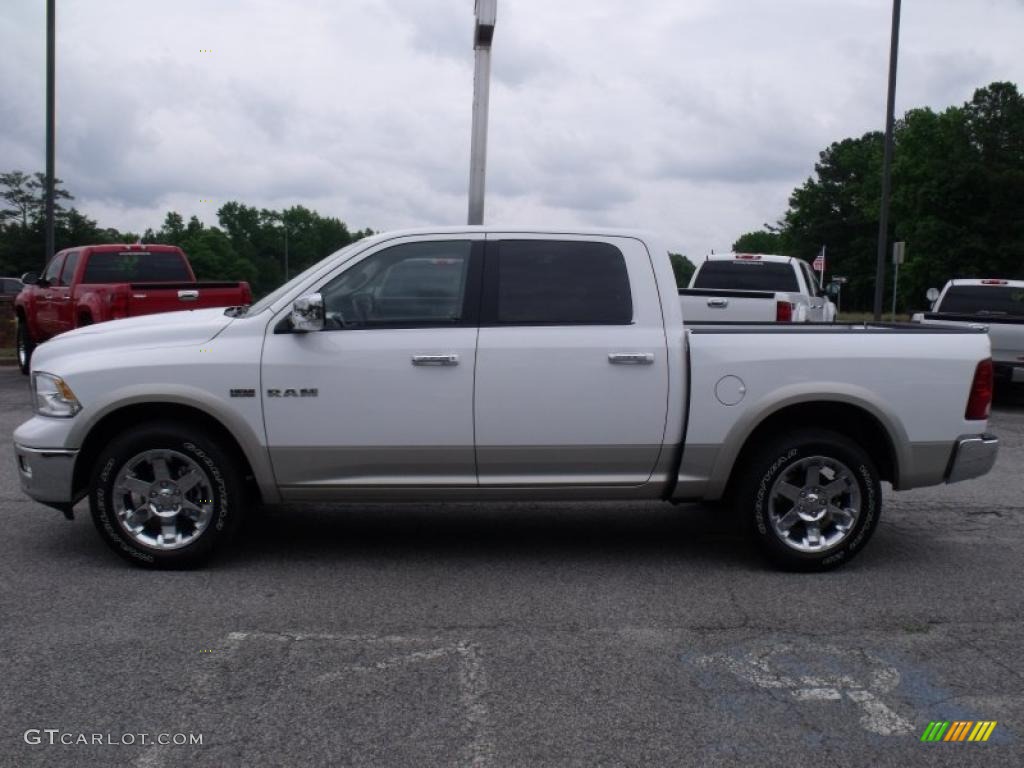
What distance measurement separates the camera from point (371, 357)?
229 inches

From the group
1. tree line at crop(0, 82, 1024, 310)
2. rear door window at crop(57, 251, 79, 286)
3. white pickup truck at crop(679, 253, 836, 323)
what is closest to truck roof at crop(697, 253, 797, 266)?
white pickup truck at crop(679, 253, 836, 323)

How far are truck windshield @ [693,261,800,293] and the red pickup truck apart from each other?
7800mm

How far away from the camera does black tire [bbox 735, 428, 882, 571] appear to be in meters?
5.98

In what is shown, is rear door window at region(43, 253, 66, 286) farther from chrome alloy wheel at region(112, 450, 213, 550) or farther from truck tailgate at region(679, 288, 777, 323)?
chrome alloy wheel at region(112, 450, 213, 550)

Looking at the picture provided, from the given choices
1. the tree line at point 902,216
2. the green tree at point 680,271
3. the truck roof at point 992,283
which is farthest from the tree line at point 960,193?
the truck roof at point 992,283

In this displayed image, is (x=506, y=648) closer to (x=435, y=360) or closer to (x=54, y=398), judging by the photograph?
(x=435, y=360)

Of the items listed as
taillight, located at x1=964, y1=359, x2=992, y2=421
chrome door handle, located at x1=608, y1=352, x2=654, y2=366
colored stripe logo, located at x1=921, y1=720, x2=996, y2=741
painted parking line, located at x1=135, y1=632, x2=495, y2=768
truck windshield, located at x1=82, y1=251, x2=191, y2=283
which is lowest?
painted parking line, located at x1=135, y1=632, x2=495, y2=768

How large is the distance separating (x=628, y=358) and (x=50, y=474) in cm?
315

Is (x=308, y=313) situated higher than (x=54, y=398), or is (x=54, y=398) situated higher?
(x=308, y=313)

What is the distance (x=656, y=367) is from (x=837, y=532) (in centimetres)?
138

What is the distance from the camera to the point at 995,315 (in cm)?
1480

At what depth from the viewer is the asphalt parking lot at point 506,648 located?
377 centimetres

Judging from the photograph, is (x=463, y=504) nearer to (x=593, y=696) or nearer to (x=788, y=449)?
(x=788, y=449)

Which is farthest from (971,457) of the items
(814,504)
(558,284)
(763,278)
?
(763,278)
